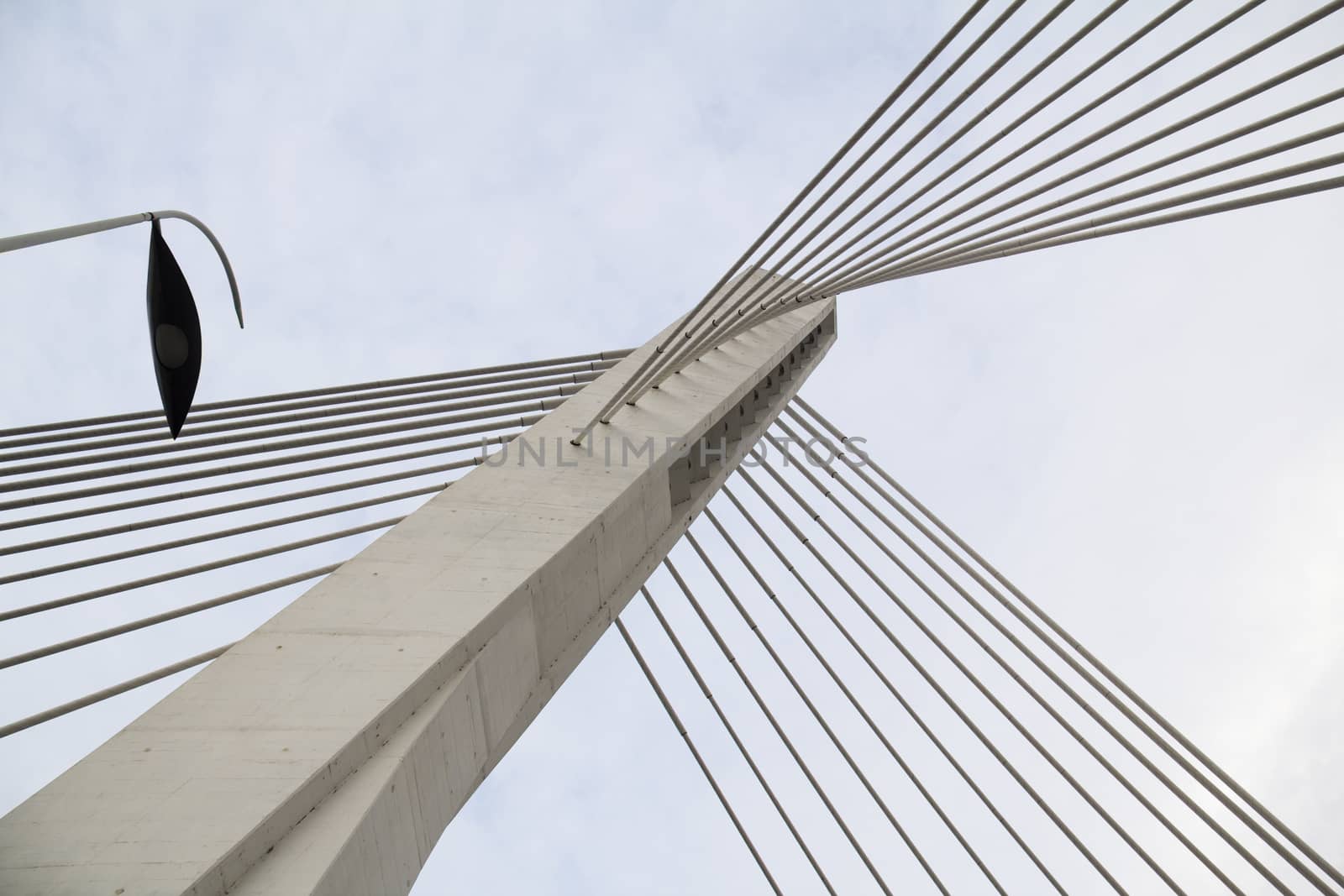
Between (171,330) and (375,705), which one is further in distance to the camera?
(375,705)

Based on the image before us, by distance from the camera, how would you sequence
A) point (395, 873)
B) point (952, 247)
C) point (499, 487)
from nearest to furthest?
point (395, 873) < point (499, 487) < point (952, 247)

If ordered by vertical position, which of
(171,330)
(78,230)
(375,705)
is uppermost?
(78,230)

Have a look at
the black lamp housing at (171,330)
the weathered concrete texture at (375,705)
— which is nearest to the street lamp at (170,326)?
the black lamp housing at (171,330)

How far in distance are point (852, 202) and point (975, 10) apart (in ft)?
3.71

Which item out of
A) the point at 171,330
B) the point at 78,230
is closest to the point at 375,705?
the point at 171,330

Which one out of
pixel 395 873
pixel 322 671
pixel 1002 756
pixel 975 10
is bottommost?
pixel 1002 756

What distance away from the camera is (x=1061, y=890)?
6.14m

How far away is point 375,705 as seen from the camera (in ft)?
11.0

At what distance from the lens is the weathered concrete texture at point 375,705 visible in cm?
272

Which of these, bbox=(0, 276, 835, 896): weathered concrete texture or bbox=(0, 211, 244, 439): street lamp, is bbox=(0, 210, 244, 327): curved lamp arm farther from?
bbox=(0, 276, 835, 896): weathered concrete texture

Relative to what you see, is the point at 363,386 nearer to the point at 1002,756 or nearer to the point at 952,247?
the point at 952,247

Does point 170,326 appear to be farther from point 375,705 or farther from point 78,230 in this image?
point 375,705

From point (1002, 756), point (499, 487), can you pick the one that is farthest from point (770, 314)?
point (1002, 756)

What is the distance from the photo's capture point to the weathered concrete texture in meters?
2.72
